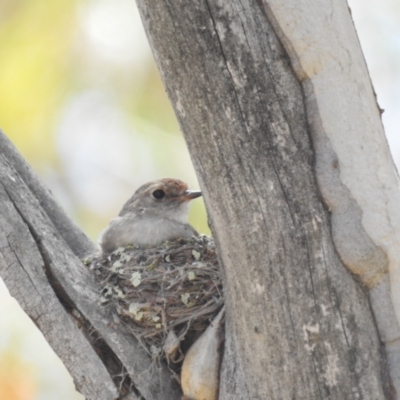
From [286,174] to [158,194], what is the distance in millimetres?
3315

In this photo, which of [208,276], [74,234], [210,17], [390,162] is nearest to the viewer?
[210,17]

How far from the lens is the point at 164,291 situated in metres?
4.25

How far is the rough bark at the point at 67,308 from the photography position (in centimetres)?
350

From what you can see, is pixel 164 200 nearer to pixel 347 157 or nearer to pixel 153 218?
pixel 153 218

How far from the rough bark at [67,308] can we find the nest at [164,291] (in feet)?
0.39

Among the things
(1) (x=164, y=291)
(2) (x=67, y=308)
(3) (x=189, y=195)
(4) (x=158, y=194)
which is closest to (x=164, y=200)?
(4) (x=158, y=194)

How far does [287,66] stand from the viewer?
289cm

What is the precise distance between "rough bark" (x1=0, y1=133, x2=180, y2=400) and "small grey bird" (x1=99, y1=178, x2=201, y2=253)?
1574mm

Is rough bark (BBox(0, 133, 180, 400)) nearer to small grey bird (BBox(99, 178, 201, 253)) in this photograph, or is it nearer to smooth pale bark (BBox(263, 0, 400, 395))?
smooth pale bark (BBox(263, 0, 400, 395))

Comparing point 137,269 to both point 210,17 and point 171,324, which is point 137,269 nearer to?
point 171,324

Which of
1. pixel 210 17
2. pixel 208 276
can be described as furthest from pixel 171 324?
pixel 210 17

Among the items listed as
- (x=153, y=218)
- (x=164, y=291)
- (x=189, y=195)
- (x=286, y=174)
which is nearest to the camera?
(x=286, y=174)

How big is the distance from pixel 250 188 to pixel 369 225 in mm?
512

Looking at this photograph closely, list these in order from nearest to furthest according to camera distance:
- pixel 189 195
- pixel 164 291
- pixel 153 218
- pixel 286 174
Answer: pixel 286 174 → pixel 164 291 → pixel 153 218 → pixel 189 195
